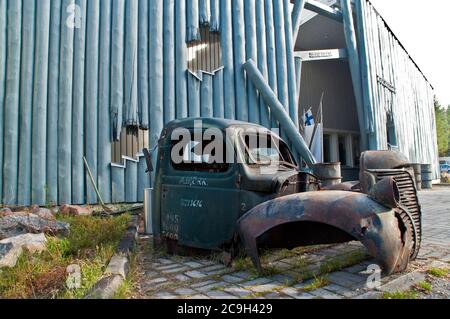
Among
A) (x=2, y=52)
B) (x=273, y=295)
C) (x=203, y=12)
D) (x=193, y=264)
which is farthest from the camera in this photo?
(x=203, y=12)

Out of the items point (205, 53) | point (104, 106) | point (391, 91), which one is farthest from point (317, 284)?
point (391, 91)

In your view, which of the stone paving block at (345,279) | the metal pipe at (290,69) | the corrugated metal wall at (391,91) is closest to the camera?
the stone paving block at (345,279)

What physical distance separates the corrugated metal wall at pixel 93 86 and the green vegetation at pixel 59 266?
246cm

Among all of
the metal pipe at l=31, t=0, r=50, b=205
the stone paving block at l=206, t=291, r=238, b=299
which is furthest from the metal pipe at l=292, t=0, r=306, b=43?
the stone paving block at l=206, t=291, r=238, b=299

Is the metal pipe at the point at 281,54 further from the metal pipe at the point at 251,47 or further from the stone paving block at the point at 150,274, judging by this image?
the stone paving block at the point at 150,274

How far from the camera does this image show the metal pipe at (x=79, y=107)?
669 centimetres

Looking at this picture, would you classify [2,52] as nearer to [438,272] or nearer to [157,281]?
[157,281]

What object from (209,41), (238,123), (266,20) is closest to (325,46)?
(266,20)

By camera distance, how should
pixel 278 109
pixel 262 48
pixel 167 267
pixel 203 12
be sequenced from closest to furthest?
pixel 167 267 < pixel 203 12 < pixel 278 109 < pixel 262 48

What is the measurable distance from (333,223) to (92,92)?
6.03 metres

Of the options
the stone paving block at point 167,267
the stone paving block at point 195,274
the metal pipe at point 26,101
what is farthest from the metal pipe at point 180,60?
the stone paving block at point 195,274

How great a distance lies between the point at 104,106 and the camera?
706cm

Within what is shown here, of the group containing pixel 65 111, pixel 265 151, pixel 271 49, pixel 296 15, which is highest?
pixel 296 15

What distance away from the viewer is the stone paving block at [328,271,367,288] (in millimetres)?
2885
